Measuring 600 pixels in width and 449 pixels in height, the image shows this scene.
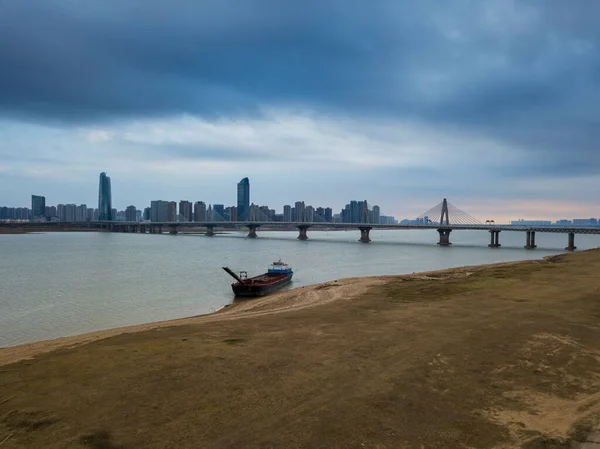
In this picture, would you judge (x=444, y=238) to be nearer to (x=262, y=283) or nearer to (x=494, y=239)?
(x=494, y=239)

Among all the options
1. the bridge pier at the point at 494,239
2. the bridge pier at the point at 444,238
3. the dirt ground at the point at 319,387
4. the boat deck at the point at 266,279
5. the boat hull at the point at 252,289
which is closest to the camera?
the dirt ground at the point at 319,387

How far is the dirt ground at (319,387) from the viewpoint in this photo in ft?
27.5

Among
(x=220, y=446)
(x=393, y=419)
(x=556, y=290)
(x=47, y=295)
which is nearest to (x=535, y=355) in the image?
(x=393, y=419)

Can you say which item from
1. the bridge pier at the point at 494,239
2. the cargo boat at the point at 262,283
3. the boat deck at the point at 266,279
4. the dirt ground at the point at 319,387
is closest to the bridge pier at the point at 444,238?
the bridge pier at the point at 494,239

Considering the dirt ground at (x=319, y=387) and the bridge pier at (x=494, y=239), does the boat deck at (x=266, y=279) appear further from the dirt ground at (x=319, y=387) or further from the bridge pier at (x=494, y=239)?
the bridge pier at (x=494, y=239)

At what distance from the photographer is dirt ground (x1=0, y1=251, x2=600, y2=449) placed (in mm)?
8391

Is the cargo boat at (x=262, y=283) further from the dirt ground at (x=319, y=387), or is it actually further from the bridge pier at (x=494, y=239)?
the bridge pier at (x=494, y=239)

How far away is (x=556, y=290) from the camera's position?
28.3 meters

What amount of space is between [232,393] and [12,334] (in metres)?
22.5

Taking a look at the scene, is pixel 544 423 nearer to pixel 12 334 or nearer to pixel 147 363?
pixel 147 363

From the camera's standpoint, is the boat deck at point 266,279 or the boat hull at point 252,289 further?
the boat deck at point 266,279

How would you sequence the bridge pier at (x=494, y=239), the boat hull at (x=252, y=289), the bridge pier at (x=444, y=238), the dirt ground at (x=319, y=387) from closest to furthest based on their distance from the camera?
the dirt ground at (x=319, y=387)
the boat hull at (x=252, y=289)
the bridge pier at (x=494, y=239)
the bridge pier at (x=444, y=238)

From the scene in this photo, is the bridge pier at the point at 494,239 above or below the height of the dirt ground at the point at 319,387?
below

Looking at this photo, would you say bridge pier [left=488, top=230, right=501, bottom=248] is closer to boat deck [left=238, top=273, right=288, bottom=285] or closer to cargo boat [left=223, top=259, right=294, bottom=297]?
cargo boat [left=223, top=259, right=294, bottom=297]
